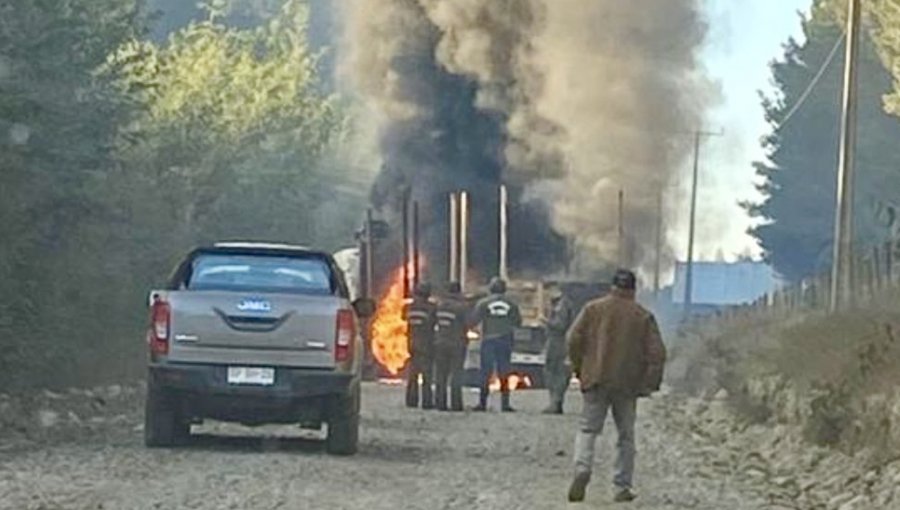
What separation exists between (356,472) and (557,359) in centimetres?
1198

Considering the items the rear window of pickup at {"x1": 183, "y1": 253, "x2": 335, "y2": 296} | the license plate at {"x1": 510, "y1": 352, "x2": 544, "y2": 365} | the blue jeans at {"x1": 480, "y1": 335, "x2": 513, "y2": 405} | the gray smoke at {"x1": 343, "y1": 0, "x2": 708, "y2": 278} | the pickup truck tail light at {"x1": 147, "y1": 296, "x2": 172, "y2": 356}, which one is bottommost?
the license plate at {"x1": 510, "y1": 352, "x2": 544, "y2": 365}

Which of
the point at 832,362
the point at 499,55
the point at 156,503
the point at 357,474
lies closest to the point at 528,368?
the point at 499,55

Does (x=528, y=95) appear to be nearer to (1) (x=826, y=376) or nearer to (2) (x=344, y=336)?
(1) (x=826, y=376)

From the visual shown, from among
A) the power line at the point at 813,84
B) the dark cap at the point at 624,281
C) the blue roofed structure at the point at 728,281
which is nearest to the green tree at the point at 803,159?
the power line at the point at 813,84

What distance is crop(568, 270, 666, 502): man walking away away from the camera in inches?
680

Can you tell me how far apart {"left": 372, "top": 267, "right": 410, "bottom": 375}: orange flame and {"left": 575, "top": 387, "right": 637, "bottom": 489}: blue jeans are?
22441mm

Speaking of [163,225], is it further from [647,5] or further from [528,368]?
[647,5]

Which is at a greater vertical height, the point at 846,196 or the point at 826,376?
the point at 846,196

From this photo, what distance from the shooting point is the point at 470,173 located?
4684 cm

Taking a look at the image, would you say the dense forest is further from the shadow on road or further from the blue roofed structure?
the blue roofed structure

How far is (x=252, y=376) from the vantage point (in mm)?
20594

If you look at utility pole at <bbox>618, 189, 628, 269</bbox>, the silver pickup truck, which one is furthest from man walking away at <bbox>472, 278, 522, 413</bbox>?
utility pole at <bbox>618, 189, 628, 269</bbox>

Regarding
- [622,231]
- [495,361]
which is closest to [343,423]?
[495,361]

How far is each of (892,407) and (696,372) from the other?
72.7ft
